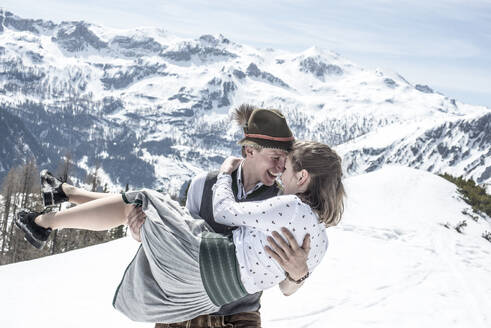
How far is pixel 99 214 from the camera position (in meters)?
2.97

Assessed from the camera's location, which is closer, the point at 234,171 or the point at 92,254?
the point at 234,171

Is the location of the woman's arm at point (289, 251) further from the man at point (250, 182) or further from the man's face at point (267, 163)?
the man's face at point (267, 163)

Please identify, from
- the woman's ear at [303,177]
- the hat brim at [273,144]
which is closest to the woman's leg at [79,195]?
the hat brim at [273,144]

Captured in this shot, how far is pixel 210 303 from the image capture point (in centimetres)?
278

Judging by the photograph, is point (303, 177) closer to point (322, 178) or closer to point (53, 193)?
point (322, 178)

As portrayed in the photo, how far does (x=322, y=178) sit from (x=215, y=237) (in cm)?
80

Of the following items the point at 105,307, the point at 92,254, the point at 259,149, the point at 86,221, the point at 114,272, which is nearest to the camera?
the point at 86,221

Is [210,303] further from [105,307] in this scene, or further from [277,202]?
[105,307]

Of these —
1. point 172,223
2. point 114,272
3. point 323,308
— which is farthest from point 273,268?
point 114,272

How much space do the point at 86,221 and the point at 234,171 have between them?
116 cm

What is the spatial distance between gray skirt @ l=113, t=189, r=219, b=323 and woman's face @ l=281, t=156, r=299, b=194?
2.01 ft

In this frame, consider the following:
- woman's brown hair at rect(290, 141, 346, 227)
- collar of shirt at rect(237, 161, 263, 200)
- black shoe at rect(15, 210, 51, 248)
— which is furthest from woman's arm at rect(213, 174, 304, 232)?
black shoe at rect(15, 210, 51, 248)

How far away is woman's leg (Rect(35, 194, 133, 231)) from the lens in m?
2.94

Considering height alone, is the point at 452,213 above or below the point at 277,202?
below
